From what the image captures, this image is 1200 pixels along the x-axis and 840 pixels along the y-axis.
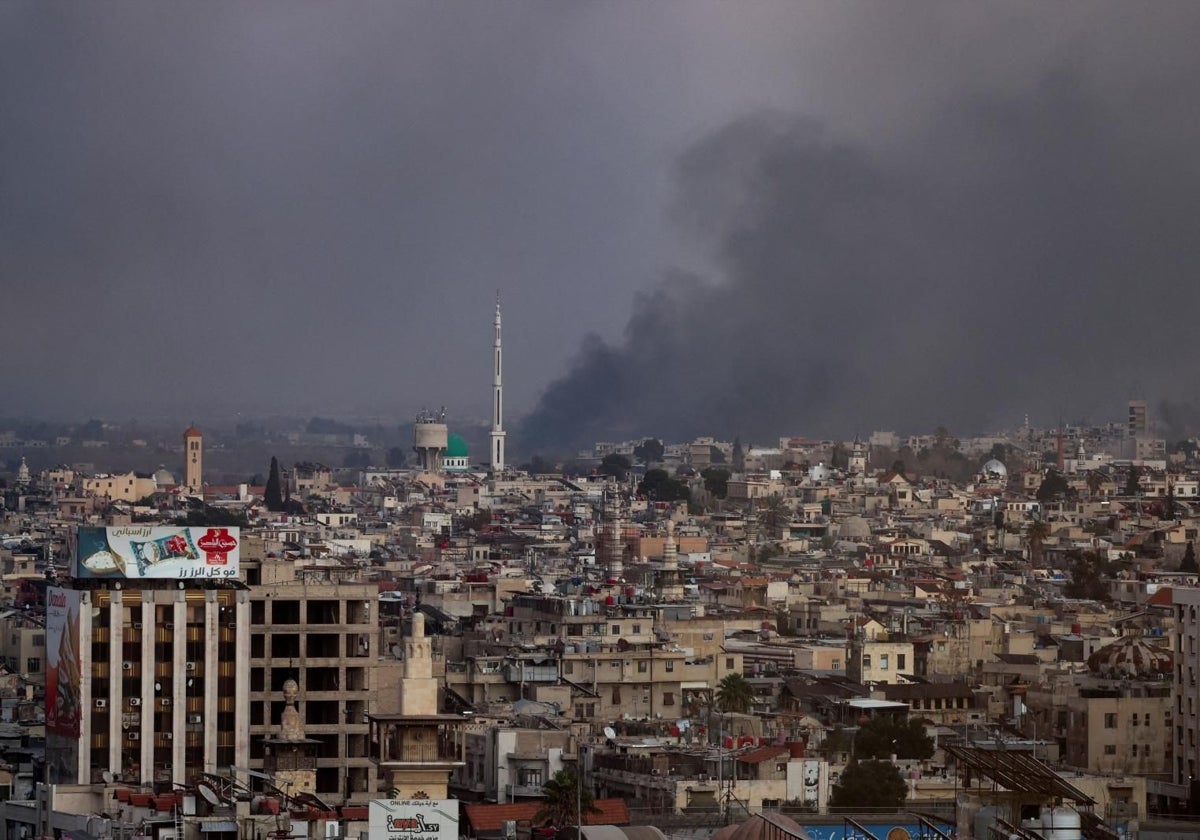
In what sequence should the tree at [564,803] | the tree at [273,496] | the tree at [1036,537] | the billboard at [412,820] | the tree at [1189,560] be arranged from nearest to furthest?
the billboard at [412,820] < the tree at [564,803] < the tree at [1189,560] < the tree at [1036,537] < the tree at [273,496]

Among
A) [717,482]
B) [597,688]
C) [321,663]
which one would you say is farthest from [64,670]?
[717,482]

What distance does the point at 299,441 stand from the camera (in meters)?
161

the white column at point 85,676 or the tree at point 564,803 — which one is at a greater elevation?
the white column at point 85,676

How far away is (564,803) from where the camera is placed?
27.9 metres

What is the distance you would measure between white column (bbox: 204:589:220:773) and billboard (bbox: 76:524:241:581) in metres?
0.38

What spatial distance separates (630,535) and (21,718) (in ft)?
163

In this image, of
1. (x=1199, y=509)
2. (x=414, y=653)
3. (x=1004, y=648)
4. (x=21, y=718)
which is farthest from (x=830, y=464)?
(x=414, y=653)

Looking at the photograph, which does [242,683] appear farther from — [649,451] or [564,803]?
[649,451]

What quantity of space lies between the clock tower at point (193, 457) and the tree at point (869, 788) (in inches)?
3635

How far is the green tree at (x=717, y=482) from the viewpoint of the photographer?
11419 cm

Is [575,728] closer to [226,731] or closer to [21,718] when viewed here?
[226,731]

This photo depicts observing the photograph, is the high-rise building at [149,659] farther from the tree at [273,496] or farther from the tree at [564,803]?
Answer: the tree at [273,496]

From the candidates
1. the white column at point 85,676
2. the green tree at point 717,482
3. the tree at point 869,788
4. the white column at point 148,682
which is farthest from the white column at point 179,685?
the green tree at point 717,482

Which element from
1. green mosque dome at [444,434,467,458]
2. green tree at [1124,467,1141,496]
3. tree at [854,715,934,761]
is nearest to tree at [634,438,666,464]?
green mosque dome at [444,434,467,458]
